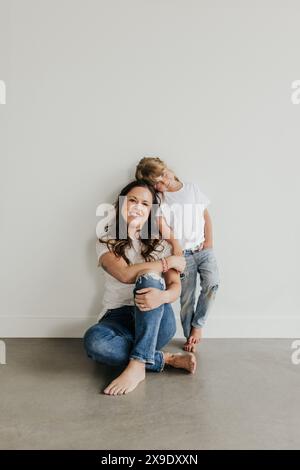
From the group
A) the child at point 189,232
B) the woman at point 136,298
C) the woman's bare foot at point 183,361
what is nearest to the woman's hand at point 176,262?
the woman at point 136,298

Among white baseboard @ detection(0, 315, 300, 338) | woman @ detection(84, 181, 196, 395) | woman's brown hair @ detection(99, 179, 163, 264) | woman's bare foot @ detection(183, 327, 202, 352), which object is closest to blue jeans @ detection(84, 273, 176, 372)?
woman @ detection(84, 181, 196, 395)

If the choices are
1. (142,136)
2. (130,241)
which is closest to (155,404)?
(130,241)

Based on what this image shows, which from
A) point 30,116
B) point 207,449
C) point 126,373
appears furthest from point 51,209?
point 207,449

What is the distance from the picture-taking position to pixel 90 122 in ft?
6.86

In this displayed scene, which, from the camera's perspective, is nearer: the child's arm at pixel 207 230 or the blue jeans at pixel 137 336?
the blue jeans at pixel 137 336

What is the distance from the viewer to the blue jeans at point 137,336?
1.66m

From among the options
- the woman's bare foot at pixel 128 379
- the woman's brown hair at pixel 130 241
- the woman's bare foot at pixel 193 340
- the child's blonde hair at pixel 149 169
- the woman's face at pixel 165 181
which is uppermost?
the child's blonde hair at pixel 149 169

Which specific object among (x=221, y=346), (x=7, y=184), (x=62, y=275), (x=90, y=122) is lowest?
(x=221, y=346)

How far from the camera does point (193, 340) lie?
2064mm

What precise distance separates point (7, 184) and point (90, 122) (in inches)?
18.2

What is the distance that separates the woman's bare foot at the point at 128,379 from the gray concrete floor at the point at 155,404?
0.03 metres

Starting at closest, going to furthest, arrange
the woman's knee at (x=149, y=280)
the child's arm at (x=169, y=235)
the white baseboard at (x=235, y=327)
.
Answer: the woman's knee at (x=149, y=280), the child's arm at (x=169, y=235), the white baseboard at (x=235, y=327)

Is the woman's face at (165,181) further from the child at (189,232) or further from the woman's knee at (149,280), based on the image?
the woman's knee at (149,280)
